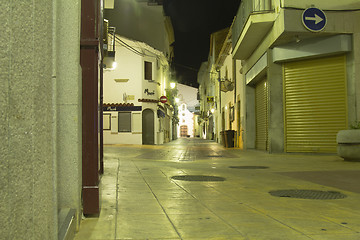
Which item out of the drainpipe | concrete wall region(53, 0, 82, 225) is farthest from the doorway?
concrete wall region(53, 0, 82, 225)

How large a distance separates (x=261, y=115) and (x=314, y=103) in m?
3.99

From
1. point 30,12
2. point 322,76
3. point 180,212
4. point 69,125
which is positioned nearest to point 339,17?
point 322,76

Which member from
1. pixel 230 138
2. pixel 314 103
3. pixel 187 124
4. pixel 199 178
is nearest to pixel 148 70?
pixel 230 138

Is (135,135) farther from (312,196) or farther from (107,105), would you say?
(312,196)

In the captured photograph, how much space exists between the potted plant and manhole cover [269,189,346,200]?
5149 mm

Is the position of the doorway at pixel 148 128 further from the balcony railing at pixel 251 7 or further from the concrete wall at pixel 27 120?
the concrete wall at pixel 27 120

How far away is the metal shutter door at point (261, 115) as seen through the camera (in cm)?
1625

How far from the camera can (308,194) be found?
195 inches

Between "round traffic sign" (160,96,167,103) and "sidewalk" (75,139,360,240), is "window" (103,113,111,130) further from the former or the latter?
"sidewalk" (75,139,360,240)

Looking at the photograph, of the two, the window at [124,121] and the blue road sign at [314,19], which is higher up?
the blue road sign at [314,19]

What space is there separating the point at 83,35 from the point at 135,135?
25212 millimetres

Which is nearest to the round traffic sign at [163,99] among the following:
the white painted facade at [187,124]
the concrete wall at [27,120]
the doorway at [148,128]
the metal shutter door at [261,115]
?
the doorway at [148,128]

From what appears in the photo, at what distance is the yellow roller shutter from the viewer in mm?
12766

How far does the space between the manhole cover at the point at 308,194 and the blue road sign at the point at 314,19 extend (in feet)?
28.7
